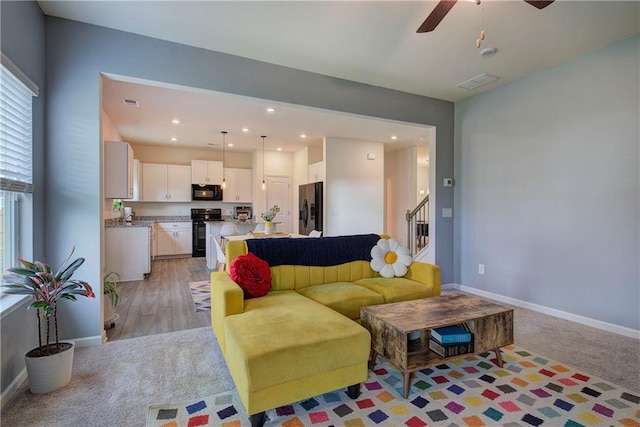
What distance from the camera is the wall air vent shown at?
3706 millimetres

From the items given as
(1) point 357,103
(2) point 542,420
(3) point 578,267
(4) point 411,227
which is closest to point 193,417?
(2) point 542,420

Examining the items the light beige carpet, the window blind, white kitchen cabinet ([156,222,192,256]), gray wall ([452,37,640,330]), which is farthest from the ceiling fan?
white kitchen cabinet ([156,222,192,256])

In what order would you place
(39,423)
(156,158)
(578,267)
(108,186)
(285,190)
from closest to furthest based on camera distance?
(39,423) < (578,267) < (108,186) < (156,158) < (285,190)

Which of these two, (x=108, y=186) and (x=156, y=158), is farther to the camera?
(x=156, y=158)

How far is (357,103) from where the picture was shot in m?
3.86

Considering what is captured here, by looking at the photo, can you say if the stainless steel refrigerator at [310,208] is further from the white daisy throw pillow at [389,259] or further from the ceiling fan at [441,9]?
the ceiling fan at [441,9]

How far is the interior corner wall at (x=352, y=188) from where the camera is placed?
6.68m

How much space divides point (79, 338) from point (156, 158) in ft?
19.4

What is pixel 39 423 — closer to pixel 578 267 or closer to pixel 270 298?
pixel 270 298

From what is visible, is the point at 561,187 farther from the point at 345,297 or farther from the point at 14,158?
the point at 14,158

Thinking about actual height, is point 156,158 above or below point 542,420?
above

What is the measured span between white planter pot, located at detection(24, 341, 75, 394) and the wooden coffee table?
202cm

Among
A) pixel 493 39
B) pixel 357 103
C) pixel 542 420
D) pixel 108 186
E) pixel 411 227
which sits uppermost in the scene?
pixel 493 39

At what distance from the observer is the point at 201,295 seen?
4.23 m
